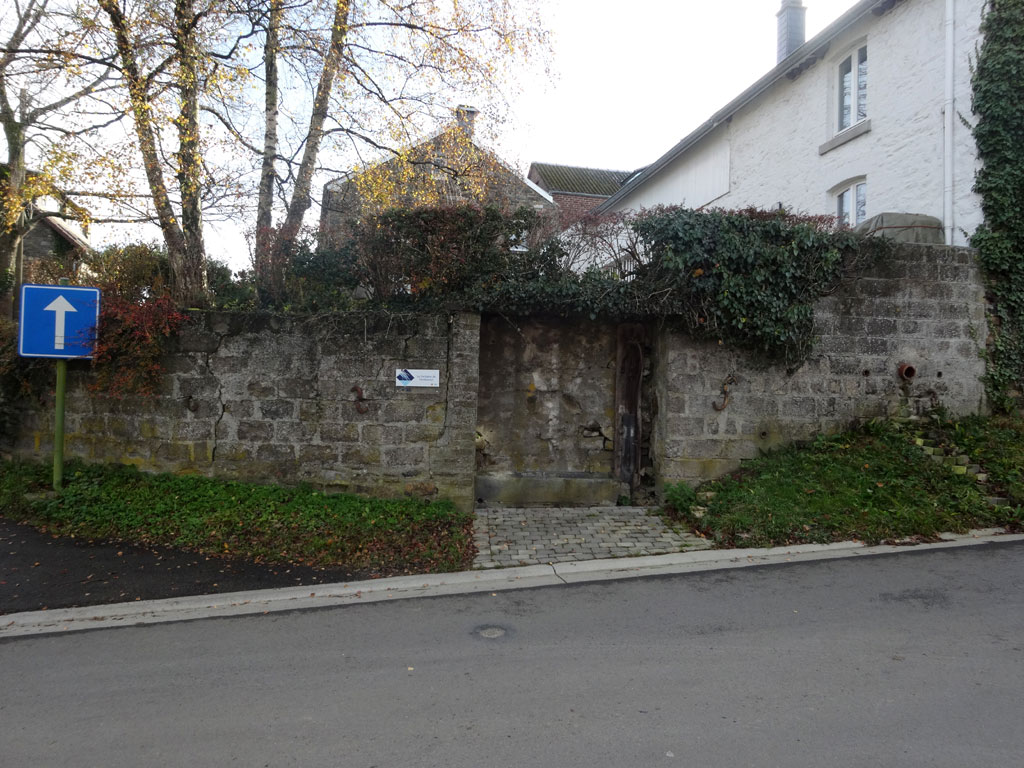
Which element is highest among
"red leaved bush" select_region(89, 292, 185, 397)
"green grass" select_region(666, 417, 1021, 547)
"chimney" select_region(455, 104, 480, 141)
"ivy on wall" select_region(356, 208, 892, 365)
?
"chimney" select_region(455, 104, 480, 141)

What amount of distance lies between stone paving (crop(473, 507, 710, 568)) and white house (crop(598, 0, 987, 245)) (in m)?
5.26

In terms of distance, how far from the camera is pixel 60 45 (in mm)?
9508

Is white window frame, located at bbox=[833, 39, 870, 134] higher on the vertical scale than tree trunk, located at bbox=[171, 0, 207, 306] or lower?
higher

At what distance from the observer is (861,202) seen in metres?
12.0

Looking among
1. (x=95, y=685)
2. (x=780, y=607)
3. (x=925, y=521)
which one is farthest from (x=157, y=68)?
(x=925, y=521)

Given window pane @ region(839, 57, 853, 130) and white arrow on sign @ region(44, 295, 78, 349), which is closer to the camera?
white arrow on sign @ region(44, 295, 78, 349)

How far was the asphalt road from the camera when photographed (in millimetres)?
3053

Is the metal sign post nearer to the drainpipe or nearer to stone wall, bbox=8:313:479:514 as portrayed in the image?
stone wall, bbox=8:313:479:514

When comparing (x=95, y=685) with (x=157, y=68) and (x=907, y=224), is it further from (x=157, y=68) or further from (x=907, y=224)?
(x=907, y=224)

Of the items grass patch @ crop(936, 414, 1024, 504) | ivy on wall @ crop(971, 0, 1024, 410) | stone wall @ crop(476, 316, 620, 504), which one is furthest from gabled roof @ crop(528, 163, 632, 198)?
grass patch @ crop(936, 414, 1024, 504)

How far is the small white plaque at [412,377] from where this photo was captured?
7.44 meters

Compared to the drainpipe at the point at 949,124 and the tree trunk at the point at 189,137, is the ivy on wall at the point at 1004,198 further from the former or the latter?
the tree trunk at the point at 189,137

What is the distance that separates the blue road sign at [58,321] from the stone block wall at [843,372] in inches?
258

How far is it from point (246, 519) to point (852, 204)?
11.7 m
